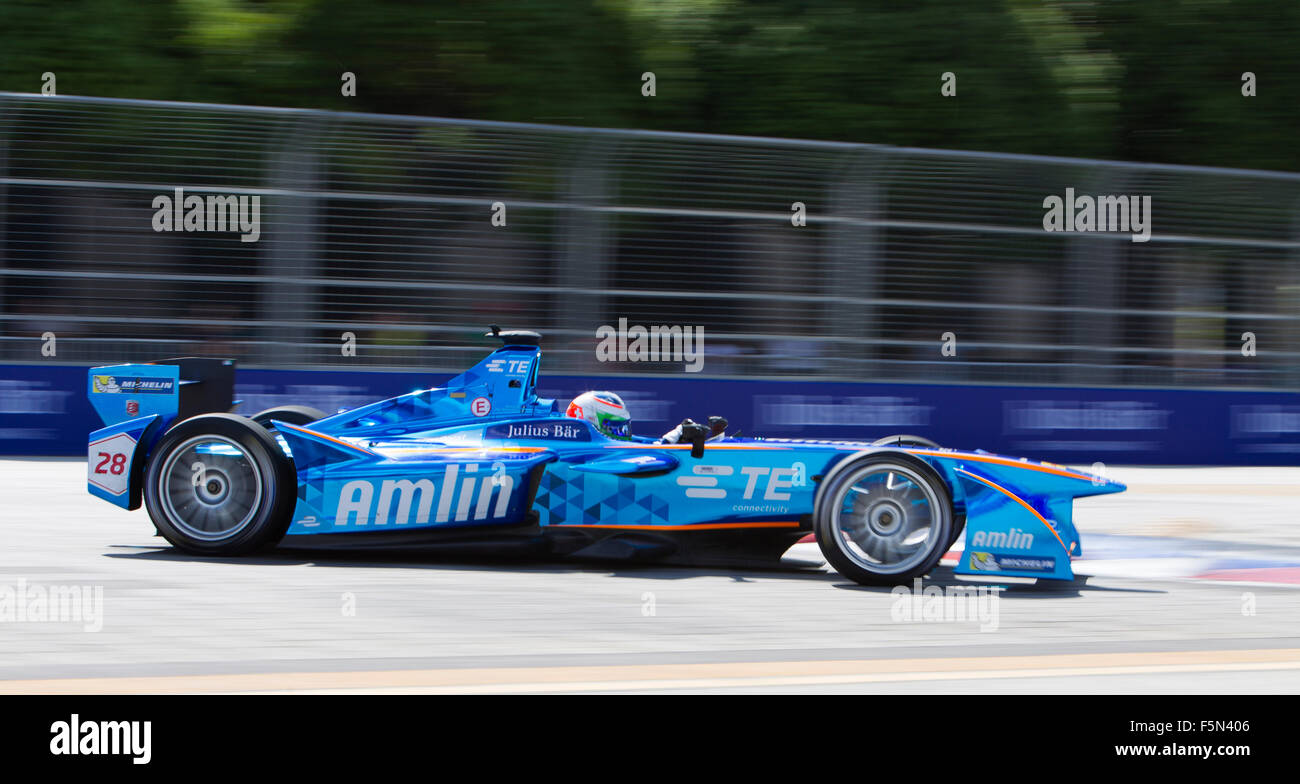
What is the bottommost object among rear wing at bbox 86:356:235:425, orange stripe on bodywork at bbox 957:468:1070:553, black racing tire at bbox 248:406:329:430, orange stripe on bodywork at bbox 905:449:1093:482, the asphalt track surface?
the asphalt track surface

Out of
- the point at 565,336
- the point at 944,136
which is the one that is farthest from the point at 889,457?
the point at 944,136

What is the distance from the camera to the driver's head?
700 centimetres

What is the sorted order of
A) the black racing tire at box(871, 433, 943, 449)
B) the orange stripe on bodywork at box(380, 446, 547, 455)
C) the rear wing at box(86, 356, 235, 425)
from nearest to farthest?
1. the orange stripe on bodywork at box(380, 446, 547, 455)
2. the black racing tire at box(871, 433, 943, 449)
3. the rear wing at box(86, 356, 235, 425)

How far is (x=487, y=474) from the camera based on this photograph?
6426mm

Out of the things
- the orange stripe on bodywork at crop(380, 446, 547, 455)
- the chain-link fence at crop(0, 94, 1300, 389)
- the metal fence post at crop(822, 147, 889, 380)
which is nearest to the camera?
the orange stripe on bodywork at crop(380, 446, 547, 455)

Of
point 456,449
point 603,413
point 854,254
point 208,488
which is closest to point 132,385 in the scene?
point 208,488

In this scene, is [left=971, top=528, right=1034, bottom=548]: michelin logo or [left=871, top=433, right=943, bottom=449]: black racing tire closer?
[left=971, top=528, right=1034, bottom=548]: michelin logo

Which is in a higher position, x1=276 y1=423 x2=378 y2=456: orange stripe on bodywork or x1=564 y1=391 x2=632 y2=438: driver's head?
x1=564 y1=391 x2=632 y2=438: driver's head

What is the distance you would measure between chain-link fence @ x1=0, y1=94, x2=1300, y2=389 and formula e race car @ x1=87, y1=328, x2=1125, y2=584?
575cm

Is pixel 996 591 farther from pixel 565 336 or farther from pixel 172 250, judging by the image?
pixel 172 250

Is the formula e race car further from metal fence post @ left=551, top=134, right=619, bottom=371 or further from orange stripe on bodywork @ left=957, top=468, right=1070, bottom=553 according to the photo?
metal fence post @ left=551, top=134, right=619, bottom=371

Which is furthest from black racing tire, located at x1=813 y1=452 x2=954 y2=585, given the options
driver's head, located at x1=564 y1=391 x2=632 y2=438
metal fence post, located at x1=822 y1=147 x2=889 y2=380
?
metal fence post, located at x1=822 y1=147 x2=889 y2=380

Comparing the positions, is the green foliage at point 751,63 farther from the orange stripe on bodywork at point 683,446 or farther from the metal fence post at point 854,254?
the orange stripe on bodywork at point 683,446

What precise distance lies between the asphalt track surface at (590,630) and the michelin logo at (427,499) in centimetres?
27
